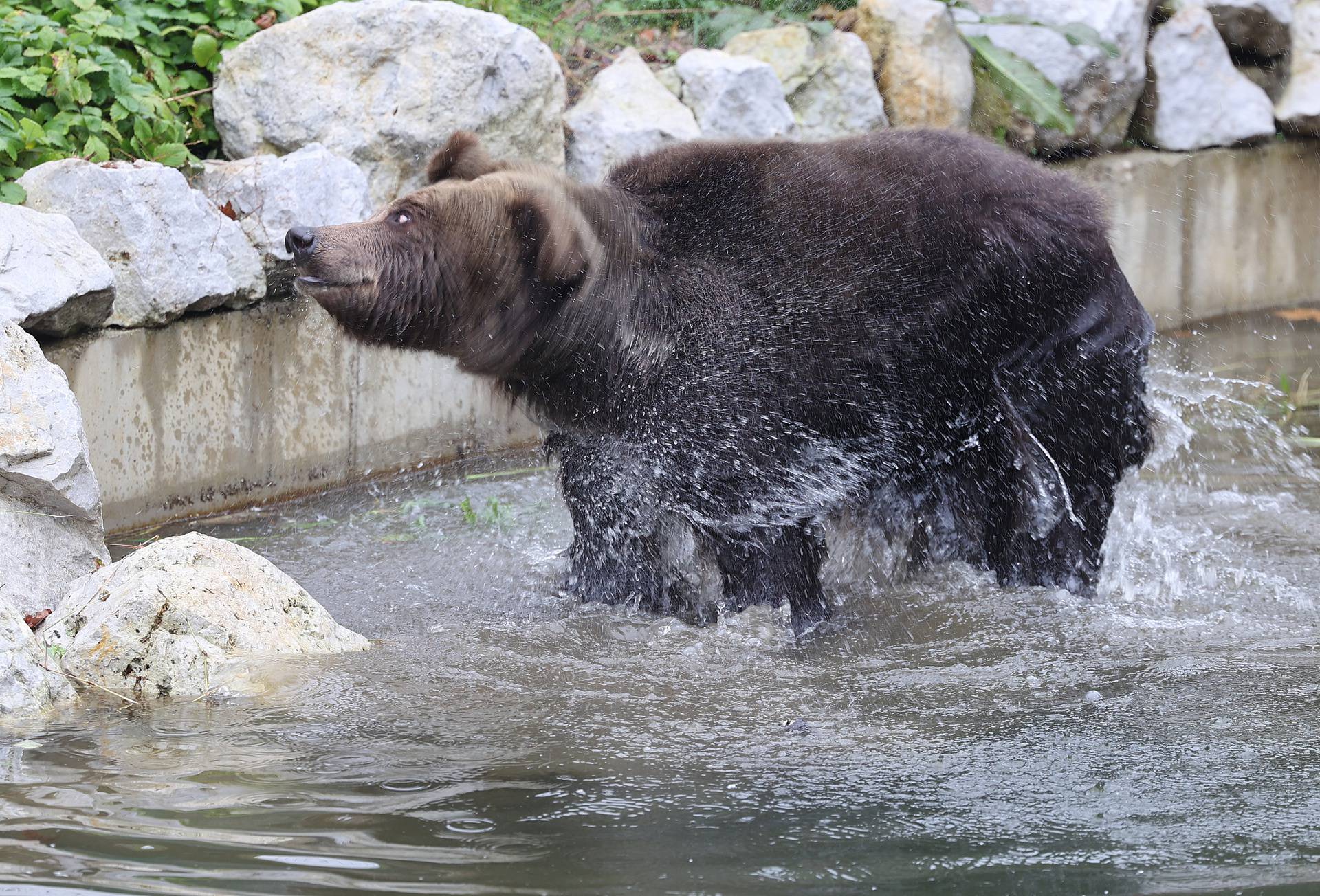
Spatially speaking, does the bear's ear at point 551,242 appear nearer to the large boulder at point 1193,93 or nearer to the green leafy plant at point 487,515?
the green leafy plant at point 487,515

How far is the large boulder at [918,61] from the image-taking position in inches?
340

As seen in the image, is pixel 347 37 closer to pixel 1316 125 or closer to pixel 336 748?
pixel 336 748

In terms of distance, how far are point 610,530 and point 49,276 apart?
221 cm

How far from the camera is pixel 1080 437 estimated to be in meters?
5.08

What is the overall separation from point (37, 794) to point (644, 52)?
652 centimetres

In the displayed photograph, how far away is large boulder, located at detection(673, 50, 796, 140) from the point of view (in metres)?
7.94

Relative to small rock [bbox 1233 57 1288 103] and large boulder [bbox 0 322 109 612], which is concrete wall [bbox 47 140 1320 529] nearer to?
large boulder [bbox 0 322 109 612]

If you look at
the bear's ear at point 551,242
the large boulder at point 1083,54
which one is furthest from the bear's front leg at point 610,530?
the large boulder at point 1083,54

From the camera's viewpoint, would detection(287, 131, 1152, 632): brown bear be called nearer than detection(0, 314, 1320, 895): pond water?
No

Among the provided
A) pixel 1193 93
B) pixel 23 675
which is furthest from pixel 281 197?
pixel 1193 93

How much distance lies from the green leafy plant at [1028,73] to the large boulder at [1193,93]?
67 centimetres

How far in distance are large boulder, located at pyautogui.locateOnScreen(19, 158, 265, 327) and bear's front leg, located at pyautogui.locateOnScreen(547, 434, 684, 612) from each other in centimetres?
179

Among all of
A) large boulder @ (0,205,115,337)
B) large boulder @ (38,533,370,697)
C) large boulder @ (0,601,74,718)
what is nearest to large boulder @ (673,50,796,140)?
large boulder @ (0,205,115,337)

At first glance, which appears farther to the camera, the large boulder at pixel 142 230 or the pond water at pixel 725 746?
the large boulder at pixel 142 230
